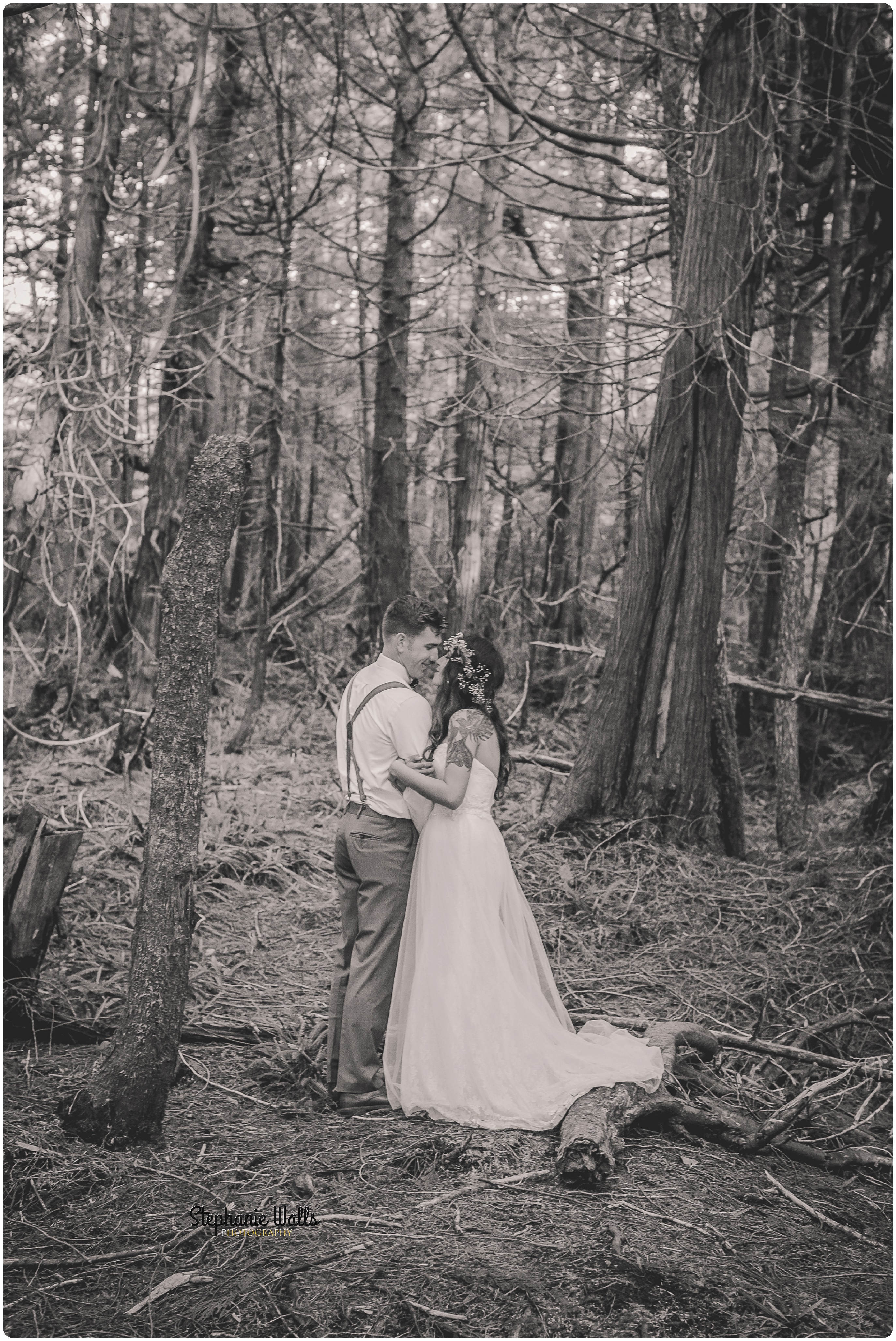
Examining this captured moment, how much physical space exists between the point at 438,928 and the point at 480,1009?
1.26 ft

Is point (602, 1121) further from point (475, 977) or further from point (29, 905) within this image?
point (29, 905)

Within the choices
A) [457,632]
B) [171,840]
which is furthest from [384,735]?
[457,632]

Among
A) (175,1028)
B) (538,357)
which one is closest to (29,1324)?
(175,1028)

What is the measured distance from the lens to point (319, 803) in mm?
9461

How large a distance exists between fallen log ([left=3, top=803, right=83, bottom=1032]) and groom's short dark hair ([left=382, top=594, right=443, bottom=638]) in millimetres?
1952

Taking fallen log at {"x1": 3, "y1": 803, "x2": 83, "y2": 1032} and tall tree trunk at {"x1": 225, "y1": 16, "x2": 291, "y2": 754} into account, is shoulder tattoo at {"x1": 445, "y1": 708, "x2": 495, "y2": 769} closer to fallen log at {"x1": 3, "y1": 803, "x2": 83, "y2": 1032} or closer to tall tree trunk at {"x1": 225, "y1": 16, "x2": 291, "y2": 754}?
fallen log at {"x1": 3, "y1": 803, "x2": 83, "y2": 1032}

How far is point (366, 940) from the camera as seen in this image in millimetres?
4531

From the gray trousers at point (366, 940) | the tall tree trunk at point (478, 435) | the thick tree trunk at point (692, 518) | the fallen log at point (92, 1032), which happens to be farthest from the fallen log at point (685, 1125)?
the tall tree trunk at point (478, 435)

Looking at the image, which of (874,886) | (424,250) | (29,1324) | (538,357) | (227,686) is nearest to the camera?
(29,1324)

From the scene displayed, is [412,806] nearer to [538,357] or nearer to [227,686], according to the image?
[538,357]

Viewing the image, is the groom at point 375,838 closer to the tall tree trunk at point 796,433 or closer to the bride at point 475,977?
the bride at point 475,977

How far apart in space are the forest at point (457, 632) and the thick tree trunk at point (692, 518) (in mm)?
35

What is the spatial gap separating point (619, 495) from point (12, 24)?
7646 millimetres

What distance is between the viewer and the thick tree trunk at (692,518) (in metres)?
8.13
